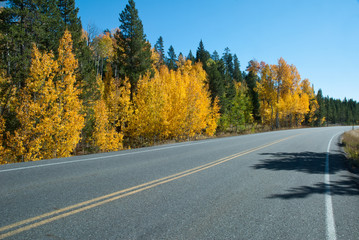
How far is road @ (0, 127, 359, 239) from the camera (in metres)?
2.83

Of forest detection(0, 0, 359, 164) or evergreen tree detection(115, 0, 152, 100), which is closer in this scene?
forest detection(0, 0, 359, 164)

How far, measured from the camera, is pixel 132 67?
2716 centimetres

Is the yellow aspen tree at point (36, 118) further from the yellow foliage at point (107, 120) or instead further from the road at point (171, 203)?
the road at point (171, 203)

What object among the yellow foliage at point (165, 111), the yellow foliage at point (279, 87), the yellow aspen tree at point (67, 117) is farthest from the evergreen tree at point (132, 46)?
the yellow foliage at point (279, 87)

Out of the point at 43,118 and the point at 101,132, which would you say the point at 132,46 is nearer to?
the point at 101,132

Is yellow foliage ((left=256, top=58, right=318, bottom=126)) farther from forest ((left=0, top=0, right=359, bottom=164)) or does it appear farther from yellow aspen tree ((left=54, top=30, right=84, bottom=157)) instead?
yellow aspen tree ((left=54, top=30, right=84, bottom=157))

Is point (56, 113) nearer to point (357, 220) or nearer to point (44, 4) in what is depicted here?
point (44, 4)

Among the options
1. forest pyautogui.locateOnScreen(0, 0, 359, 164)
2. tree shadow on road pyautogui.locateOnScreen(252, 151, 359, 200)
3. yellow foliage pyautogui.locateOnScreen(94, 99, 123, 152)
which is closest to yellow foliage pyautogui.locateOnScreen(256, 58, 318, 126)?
forest pyautogui.locateOnScreen(0, 0, 359, 164)

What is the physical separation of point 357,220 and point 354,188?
2328 millimetres

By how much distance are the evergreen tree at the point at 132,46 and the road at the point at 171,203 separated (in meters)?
22.5

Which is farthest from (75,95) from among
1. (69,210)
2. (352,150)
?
(352,150)

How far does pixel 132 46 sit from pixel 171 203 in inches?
1054

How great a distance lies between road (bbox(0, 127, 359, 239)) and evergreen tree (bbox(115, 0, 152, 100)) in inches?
886

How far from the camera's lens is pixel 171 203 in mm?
3725
